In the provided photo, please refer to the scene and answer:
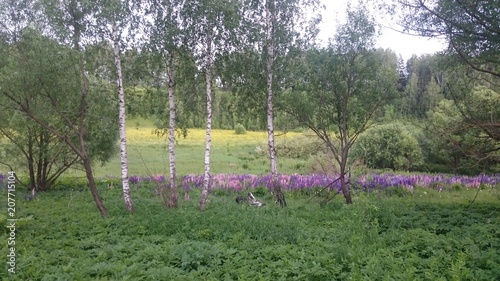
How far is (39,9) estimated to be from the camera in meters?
10.9

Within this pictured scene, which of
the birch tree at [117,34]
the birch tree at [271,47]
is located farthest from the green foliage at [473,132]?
the birch tree at [117,34]

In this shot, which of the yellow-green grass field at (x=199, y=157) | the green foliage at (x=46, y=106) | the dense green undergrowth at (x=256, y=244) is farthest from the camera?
the yellow-green grass field at (x=199, y=157)

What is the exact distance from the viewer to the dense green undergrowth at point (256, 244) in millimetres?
5914

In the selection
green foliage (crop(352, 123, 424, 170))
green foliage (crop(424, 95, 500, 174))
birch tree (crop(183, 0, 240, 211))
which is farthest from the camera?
green foliage (crop(352, 123, 424, 170))

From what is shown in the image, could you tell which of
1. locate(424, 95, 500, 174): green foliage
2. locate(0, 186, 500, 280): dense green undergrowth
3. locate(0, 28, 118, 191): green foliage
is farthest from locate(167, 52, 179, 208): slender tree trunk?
locate(424, 95, 500, 174): green foliage

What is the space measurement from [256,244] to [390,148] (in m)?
24.4

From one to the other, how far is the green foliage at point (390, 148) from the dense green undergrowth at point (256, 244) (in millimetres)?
16650

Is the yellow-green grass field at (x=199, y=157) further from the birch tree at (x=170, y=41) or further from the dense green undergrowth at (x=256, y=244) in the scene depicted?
the dense green undergrowth at (x=256, y=244)

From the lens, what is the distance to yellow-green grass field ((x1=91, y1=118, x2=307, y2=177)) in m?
26.2

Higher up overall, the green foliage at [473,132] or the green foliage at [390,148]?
the green foliage at [473,132]

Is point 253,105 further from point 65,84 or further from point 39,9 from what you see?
point 39,9

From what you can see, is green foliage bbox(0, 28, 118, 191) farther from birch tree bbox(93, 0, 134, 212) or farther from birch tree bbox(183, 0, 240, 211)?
birch tree bbox(183, 0, 240, 211)

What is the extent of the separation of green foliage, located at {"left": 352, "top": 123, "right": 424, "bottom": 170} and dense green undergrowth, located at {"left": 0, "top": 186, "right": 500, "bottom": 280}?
16650mm

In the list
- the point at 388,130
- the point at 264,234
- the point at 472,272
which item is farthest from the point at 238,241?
the point at 388,130
